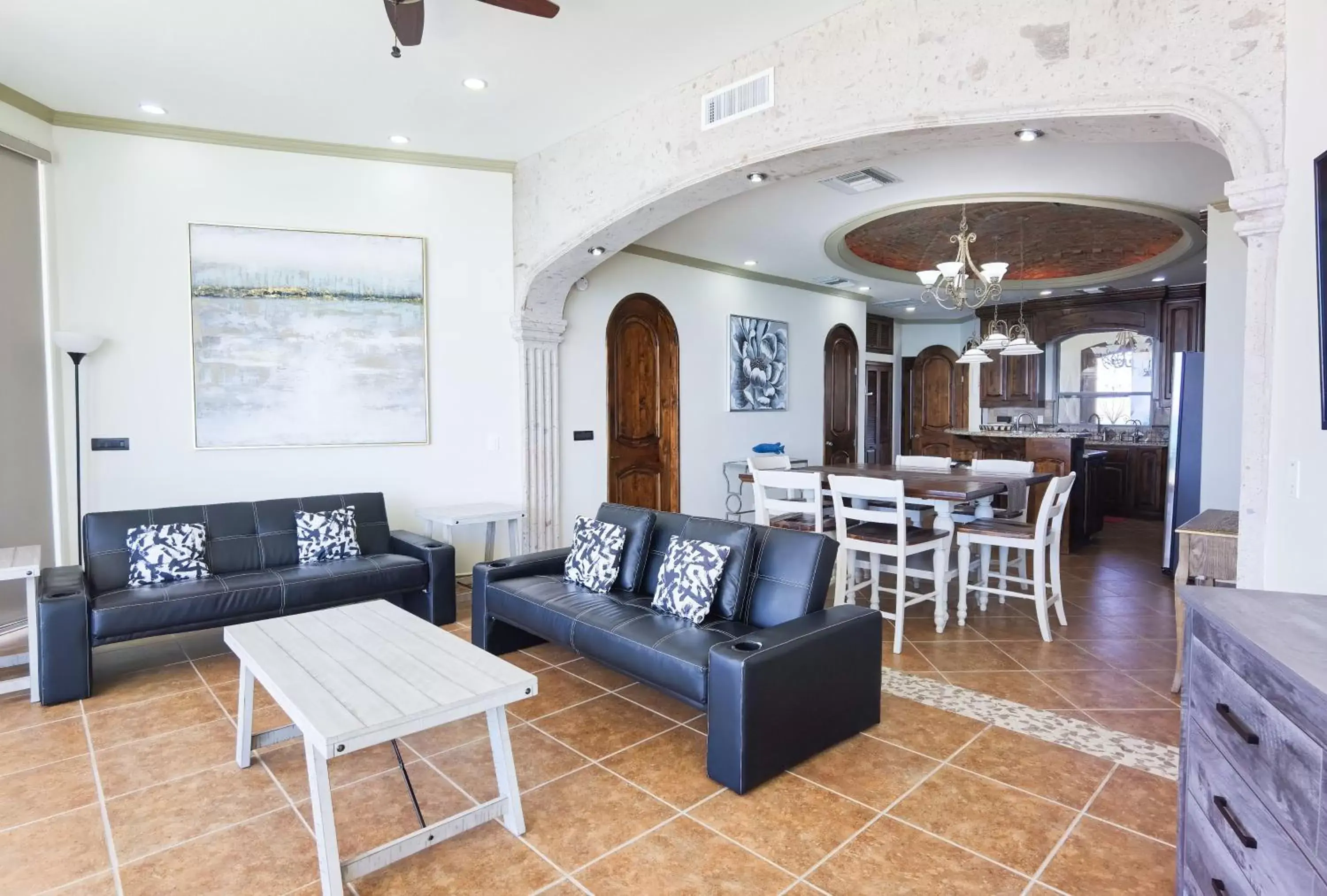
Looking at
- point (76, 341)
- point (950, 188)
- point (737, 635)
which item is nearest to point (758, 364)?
point (950, 188)

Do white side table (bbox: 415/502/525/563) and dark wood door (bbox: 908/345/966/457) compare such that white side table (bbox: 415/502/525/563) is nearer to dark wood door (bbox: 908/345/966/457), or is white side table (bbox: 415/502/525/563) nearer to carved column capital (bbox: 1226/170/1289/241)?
carved column capital (bbox: 1226/170/1289/241)

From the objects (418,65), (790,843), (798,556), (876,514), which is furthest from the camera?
(876,514)

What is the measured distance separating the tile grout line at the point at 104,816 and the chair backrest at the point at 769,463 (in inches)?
157

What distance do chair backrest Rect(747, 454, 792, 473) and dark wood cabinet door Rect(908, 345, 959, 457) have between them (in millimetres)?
5549

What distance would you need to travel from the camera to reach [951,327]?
11.0 meters

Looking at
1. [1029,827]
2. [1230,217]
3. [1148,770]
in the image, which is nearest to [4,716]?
[1029,827]

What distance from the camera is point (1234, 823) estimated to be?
1438mm

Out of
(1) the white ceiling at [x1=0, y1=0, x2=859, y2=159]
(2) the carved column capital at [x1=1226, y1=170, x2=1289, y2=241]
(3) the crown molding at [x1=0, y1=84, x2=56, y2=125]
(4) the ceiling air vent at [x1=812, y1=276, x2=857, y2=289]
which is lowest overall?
(2) the carved column capital at [x1=1226, y1=170, x2=1289, y2=241]

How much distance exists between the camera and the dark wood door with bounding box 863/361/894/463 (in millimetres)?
10641

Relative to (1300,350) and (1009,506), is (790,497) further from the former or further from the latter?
(1300,350)

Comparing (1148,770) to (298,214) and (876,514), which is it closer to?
(876,514)

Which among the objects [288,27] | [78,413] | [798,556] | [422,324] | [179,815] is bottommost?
[179,815]

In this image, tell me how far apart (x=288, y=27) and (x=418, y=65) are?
602mm

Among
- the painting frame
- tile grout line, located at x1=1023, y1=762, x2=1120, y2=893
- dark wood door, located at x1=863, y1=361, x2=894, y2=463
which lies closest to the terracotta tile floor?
tile grout line, located at x1=1023, y1=762, x2=1120, y2=893
